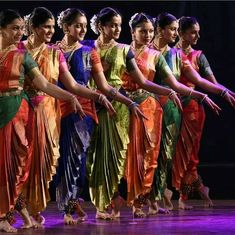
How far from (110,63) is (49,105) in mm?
681

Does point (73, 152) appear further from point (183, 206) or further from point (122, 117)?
point (183, 206)

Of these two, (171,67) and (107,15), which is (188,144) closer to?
(171,67)

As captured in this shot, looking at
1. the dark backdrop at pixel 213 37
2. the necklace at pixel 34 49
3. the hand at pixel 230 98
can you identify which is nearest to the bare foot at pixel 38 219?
the necklace at pixel 34 49

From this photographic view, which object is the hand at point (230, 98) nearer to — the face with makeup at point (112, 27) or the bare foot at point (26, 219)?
the face with makeup at point (112, 27)

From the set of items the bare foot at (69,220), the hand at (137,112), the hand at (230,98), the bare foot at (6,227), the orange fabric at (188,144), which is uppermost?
the hand at (230,98)

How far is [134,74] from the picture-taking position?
276 inches

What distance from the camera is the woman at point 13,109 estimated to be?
6.04 m

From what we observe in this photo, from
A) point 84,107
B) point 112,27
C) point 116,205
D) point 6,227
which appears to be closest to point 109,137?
point 84,107

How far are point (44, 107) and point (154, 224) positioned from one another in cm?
107

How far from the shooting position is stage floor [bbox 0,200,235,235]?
20.1 ft

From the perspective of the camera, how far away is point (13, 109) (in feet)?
19.8

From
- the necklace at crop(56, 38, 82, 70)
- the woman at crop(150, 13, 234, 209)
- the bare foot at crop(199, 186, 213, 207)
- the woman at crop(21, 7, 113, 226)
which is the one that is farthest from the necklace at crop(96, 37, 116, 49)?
the bare foot at crop(199, 186, 213, 207)

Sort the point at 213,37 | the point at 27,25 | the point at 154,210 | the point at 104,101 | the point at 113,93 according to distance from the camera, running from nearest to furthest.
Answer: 1. the point at 104,101
2. the point at 27,25
3. the point at 113,93
4. the point at 154,210
5. the point at 213,37

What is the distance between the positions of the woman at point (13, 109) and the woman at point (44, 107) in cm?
24
